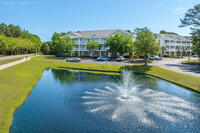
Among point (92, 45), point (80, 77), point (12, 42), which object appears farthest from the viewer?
point (12, 42)

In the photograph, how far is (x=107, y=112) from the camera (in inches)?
555

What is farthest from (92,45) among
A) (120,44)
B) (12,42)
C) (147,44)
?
(12,42)

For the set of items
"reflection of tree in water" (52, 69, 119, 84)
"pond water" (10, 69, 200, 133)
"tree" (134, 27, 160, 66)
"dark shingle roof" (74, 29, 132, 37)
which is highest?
"dark shingle roof" (74, 29, 132, 37)

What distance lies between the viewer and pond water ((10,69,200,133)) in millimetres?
11461

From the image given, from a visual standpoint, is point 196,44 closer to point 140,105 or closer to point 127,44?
point 127,44

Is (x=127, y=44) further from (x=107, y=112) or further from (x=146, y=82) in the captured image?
(x=107, y=112)

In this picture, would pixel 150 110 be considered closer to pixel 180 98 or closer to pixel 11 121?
pixel 180 98

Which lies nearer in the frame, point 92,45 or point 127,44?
point 127,44

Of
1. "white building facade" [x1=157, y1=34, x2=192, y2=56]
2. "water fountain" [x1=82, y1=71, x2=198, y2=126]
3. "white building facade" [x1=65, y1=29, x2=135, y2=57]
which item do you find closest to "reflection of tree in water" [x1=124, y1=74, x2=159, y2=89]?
"water fountain" [x1=82, y1=71, x2=198, y2=126]

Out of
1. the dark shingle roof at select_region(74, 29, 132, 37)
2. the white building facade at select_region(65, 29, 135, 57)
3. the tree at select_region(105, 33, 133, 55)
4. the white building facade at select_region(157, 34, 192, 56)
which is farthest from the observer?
the white building facade at select_region(157, 34, 192, 56)

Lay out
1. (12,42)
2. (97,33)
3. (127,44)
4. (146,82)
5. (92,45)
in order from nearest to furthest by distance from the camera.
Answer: (146,82), (127,44), (92,45), (12,42), (97,33)

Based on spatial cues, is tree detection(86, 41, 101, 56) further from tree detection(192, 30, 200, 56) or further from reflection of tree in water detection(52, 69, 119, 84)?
reflection of tree in water detection(52, 69, 119, 84)

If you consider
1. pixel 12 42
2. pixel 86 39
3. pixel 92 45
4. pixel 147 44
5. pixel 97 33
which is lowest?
pixel 147 44

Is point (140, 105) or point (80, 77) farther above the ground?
point (80, 77)
